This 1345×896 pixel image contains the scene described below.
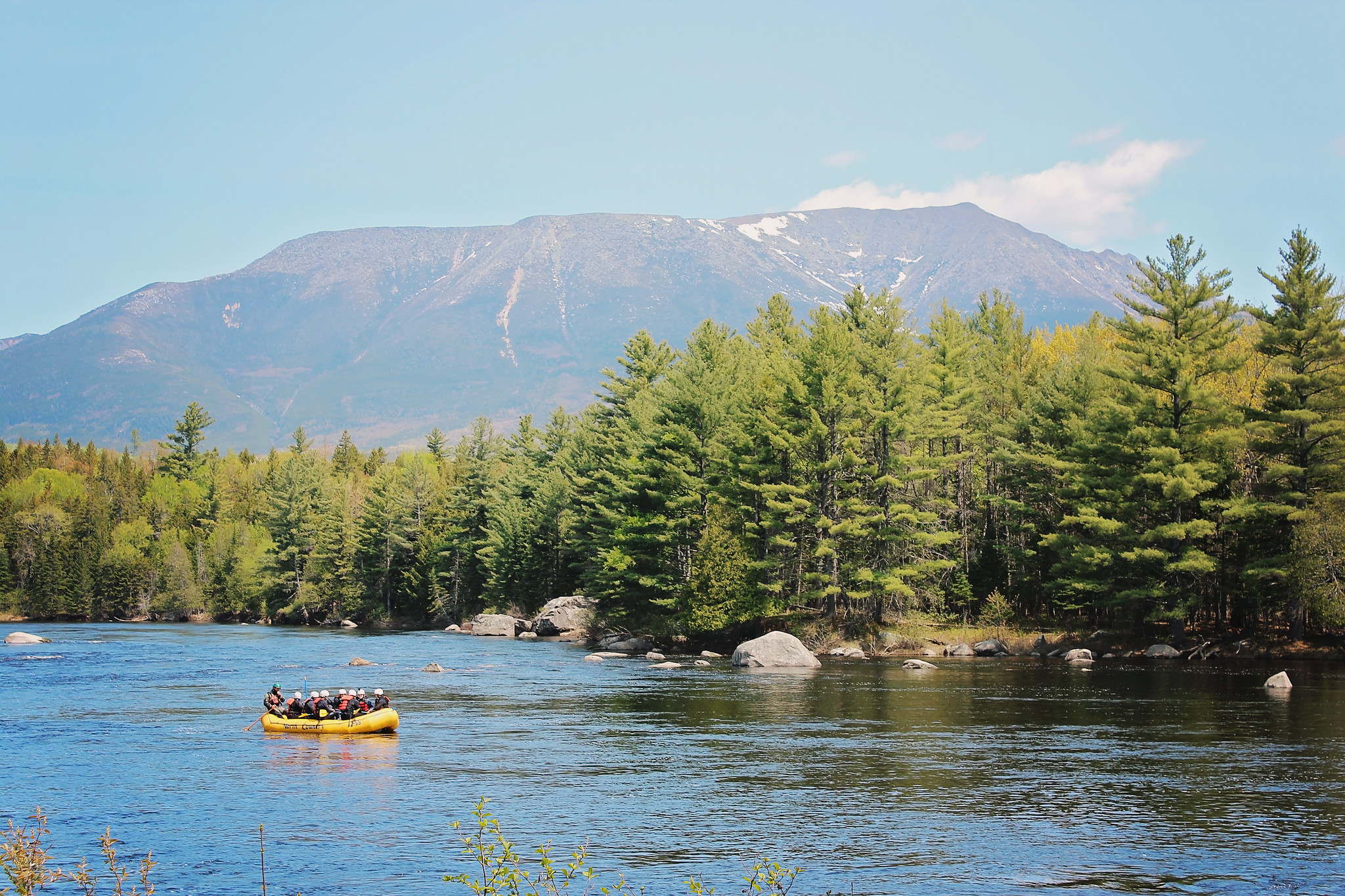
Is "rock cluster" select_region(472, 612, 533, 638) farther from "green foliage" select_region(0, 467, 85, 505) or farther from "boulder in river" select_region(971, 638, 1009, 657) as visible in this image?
"green foliage" select_region(0, 467, 85, 505)

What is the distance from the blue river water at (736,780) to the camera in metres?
20.4

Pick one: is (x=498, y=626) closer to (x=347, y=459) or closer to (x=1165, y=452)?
(x=1165, y=452)

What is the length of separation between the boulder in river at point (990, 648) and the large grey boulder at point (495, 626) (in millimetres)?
41108

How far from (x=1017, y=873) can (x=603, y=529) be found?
199 ft

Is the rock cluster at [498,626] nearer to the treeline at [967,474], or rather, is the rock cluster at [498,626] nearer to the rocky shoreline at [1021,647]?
the treeline at [967,474]

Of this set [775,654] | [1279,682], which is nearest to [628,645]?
[775,654]

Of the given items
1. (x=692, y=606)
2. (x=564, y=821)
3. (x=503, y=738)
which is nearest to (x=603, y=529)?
(x=692, y=606)

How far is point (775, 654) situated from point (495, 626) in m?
42.0

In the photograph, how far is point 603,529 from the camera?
261ft

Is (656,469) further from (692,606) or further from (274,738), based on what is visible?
(274,738)

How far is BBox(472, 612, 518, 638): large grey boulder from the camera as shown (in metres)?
91.2

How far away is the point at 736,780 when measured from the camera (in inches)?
1105

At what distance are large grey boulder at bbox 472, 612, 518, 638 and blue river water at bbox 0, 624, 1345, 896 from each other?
135ft

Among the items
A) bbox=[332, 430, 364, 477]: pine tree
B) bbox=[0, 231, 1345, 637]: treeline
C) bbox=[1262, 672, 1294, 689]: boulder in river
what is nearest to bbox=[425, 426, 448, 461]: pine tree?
bbox=[332, 430, 364, 477]: pine tree
